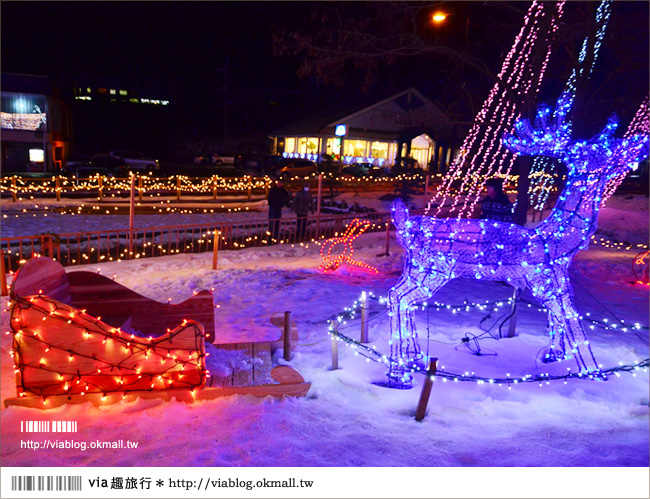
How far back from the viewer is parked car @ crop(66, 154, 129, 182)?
2620cm

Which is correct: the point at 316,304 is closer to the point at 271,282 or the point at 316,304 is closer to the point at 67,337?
the point at 271,282

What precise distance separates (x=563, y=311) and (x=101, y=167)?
27.3m

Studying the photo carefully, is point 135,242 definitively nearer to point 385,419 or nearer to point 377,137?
point 385,419

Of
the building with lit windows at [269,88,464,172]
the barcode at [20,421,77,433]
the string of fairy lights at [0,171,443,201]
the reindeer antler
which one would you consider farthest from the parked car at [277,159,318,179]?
the barcode at [20,421,77,433]

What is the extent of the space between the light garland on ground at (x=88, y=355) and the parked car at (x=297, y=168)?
2843 centimetres

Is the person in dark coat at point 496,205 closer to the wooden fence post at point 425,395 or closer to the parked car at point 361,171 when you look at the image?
the wooden fence post at point 425,395

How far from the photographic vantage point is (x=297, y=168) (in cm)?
3312

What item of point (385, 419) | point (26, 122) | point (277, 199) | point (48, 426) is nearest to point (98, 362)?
point (48, 426)

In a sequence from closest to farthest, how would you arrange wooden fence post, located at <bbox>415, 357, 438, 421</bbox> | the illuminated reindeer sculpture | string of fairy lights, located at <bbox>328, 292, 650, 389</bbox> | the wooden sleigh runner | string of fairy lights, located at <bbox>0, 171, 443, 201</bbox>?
wooden fence post, located at <bbox>415, 357, 438, 421</bbox>
the wooden sleigh runner
string of fairy lights, located at <bbox>328, 292, 650, 389</bbox>
the illuminated reindeer sculpture
string of fairy lights, located at <bbox>0, 171, 443, 201</bbox>

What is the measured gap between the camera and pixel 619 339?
19.2ft

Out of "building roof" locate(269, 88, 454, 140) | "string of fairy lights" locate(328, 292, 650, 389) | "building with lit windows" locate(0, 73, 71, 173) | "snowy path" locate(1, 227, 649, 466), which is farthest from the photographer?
"building roof" locate(269, 88, 454, 140)

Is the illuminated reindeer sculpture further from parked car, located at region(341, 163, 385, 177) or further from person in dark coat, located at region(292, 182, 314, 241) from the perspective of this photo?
parked car, located at region(341, 163, 385, 177)

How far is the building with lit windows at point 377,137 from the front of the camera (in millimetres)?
38906

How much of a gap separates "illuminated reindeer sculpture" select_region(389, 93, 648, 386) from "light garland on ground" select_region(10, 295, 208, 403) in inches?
76.8
